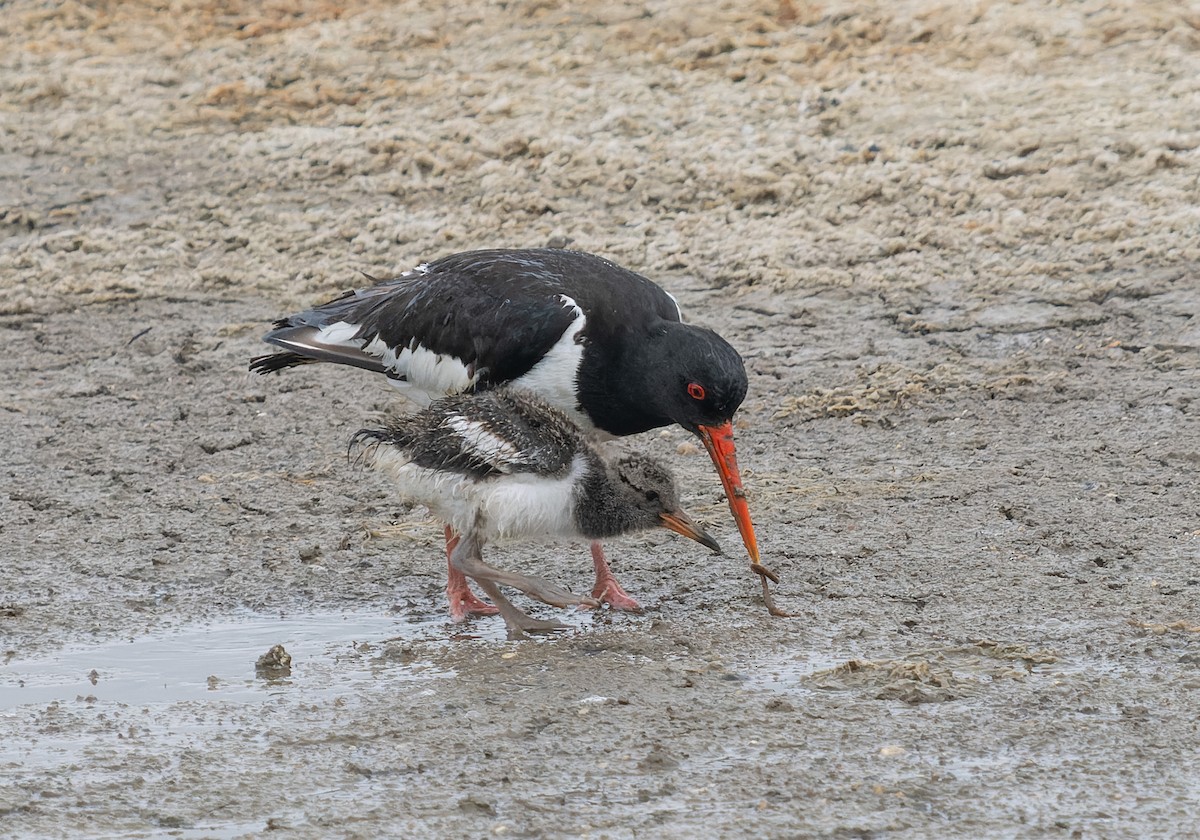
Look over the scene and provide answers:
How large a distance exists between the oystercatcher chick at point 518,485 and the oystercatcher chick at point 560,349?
25 centimetres

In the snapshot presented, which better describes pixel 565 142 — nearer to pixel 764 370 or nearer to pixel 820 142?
pixel 820 142

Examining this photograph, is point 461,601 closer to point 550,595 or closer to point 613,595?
point 550,595

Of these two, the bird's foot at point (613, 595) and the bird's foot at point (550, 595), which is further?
the bird's foot at point (613, 595)

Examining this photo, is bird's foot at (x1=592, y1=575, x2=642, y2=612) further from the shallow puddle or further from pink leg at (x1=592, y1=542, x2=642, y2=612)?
the shallow puddle

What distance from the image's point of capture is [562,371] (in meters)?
6.32

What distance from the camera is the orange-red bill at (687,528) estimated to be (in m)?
6.03

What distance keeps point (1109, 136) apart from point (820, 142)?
5.71 feet

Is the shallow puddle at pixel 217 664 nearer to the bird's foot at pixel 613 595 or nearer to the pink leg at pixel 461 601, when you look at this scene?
the pink leg at pixel 461 601

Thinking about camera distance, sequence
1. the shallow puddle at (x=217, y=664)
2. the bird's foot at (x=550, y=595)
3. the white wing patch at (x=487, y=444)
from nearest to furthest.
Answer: the shallow puddle at (x=217, y=664)
the white wing patch at (x=487, y=444)
the bird's foot at (x=550, y=595)

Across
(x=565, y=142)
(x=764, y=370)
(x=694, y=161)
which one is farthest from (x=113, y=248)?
(x=764, y=370)

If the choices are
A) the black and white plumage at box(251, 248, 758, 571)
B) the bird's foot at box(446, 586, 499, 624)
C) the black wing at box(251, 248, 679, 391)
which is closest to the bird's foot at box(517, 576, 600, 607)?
the bird's foot at box(446, 586, 499, 624)

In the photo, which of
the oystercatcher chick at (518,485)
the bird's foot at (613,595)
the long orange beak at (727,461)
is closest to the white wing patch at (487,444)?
the oystercatcher chick at (518,485)

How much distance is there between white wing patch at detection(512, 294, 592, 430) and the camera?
6.30 metres

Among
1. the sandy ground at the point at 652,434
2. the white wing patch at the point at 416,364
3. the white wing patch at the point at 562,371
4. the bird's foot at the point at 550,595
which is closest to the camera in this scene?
the sandy ground at the point at 652,434
